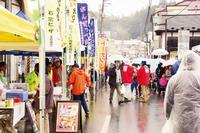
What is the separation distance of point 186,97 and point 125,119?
808cm

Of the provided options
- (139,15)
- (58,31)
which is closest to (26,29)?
(58,31)

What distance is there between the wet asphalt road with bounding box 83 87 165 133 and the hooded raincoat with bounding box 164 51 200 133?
17.6ft

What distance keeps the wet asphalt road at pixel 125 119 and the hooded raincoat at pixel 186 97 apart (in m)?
5.38

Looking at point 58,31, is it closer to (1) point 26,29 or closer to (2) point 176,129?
(1) point 26,29

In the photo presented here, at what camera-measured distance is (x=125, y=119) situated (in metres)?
15.1

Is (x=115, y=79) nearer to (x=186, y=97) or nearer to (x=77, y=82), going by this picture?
(x=77, y=82)

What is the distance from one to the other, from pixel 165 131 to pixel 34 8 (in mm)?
3186

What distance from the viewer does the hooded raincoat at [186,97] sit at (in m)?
7.09

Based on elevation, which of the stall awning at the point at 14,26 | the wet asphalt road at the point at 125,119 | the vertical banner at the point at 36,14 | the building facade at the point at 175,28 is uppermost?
the building facade at the point at 175,28

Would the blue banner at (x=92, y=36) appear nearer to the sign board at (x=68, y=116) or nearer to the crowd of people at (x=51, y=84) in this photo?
the crowd of people at (x=51, y=84)

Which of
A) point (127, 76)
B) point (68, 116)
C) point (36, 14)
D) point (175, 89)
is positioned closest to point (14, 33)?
point (36, 14)

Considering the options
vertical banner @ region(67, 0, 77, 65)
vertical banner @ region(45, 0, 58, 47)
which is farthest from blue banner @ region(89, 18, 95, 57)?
vertical banner @ region(45, 0, 58, 47)

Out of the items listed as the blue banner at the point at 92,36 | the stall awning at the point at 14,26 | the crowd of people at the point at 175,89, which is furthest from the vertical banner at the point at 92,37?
the stall awning at the point at 14,26

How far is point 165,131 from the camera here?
7707 mm
